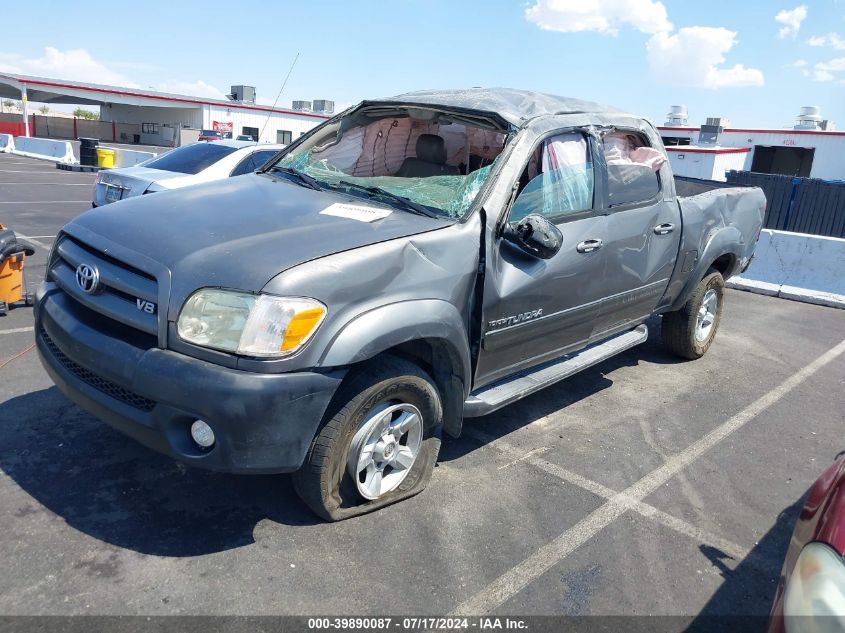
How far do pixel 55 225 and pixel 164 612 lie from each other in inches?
379

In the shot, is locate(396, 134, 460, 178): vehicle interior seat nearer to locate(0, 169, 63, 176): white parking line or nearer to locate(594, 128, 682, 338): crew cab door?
locate(594, 128, 682, 338): crew cab door

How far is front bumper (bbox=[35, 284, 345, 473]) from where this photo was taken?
Answer: 8.46 ft

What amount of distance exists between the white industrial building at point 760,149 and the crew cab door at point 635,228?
23.7m

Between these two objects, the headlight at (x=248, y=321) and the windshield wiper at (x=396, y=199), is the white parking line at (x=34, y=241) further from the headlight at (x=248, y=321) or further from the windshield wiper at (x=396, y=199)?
the headlight at (x=248, y=321)

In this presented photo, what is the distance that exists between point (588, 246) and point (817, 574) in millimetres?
2469

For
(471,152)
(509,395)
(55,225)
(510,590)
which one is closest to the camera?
(510,590)

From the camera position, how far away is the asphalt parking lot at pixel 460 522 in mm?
2736

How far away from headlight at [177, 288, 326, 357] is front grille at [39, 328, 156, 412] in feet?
1.17

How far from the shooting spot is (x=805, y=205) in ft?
53.8

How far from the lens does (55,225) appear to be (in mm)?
10531

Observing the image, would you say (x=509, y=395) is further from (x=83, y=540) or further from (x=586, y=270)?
(x=83, y=540)

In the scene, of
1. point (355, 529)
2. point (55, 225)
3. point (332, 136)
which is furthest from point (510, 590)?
point (55, 225)

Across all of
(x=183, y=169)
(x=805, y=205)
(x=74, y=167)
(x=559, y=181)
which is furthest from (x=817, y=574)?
(x=74, y=167)

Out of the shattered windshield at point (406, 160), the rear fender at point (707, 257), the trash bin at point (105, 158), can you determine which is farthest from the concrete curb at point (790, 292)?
the trash bin at point (105, 158)
